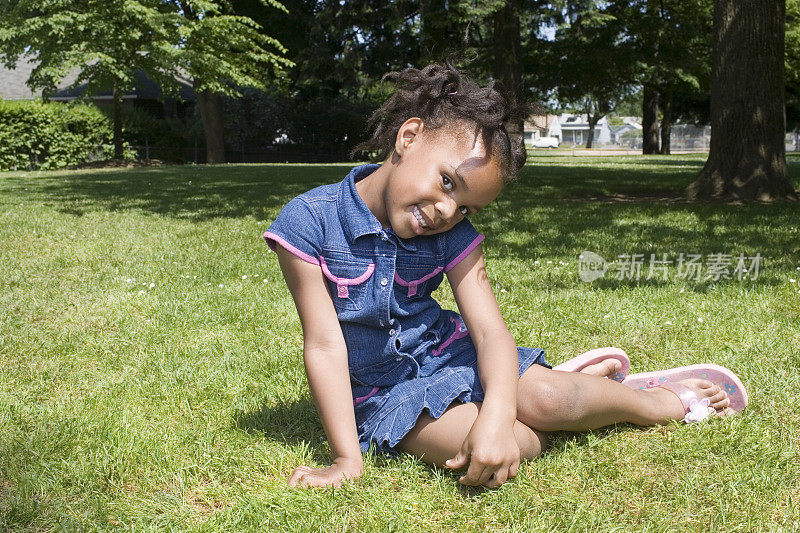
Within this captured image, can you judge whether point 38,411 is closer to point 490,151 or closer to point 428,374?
point 428,374

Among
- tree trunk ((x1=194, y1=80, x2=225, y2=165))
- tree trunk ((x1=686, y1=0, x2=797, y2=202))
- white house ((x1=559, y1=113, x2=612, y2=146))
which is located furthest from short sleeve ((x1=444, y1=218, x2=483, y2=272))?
white house ((x1=559, y1=113, x2=612, y2=146))

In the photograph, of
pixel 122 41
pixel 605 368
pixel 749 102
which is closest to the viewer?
pixel 605 368

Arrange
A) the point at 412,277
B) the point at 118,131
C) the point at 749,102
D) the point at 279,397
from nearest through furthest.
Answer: the point at 412,277 < the point at 279,397 < the point at 749,102 < the point at 118,131

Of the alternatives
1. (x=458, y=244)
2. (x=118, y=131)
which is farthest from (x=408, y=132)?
(x=118, y=131)

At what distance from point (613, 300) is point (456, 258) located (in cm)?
227

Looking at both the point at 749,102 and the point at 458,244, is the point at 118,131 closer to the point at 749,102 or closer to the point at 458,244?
the point at 749,102

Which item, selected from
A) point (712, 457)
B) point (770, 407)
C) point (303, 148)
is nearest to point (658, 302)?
point (770, 407)

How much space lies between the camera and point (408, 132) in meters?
2.34

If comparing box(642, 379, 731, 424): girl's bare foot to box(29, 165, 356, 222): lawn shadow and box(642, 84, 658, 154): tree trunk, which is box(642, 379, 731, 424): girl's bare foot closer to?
box(29, 165, 356, 222): lawn shadow

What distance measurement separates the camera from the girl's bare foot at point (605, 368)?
281 cm

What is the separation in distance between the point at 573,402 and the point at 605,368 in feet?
1.85

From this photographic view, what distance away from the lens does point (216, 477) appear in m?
2.38

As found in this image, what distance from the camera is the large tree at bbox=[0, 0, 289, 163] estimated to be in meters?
21.2

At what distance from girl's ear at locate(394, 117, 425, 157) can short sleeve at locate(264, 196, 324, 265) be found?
1.24ft
